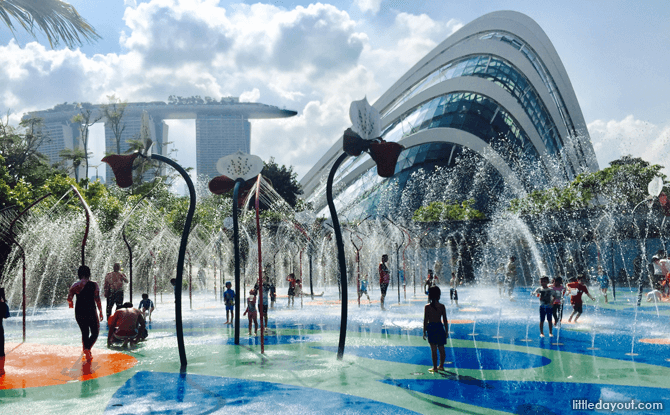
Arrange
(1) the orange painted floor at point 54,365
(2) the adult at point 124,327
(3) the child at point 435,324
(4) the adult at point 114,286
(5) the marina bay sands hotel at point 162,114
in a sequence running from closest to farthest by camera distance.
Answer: (3) the child at point 435,324 → (1) the orange painted floor at point 54,365 → (2) the adult at point 124,327 → (4) the adult at point 114,286 → (5) the marina bay sands hotel at point 162,114

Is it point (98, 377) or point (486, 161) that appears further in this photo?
point (486, 161)

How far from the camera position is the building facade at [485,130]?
46.4 meters

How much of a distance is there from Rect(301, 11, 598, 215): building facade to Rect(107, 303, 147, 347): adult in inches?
1403

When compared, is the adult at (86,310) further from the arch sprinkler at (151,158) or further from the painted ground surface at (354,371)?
the arch sprinkler at (151,158)

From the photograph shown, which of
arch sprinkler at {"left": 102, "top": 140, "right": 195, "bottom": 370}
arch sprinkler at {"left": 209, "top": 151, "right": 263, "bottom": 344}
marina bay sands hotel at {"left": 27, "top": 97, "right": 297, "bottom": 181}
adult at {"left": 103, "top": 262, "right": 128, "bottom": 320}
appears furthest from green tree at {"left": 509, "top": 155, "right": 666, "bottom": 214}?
marina bay sands hotel at {"left": 27, "top": 97, "right": 297, "bottom": 181}

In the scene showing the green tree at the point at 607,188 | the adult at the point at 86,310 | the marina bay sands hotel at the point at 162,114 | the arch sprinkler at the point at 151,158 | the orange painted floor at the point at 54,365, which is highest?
the marina bay sands hotel at the point at 162,114

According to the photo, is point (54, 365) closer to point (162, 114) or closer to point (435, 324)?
point (435, 324)

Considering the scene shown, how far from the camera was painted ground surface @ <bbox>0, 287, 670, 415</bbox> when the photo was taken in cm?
553

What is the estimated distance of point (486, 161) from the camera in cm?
4662

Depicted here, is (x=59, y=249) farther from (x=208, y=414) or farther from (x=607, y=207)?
(x=607, y=207)

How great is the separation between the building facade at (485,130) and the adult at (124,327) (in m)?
35.6

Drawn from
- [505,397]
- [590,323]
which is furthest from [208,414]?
[590,323]

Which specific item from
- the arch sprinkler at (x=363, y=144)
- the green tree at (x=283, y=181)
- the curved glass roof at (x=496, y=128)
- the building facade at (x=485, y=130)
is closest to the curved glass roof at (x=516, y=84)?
the building facade at (x=485, y=130)

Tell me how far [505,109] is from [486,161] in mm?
4980
